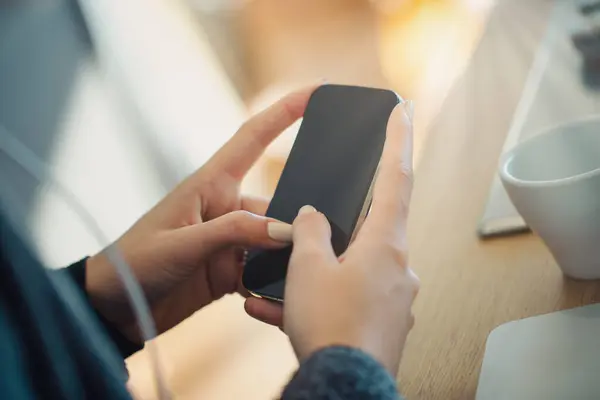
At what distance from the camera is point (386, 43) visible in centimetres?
88

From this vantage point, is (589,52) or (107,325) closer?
(107,325)

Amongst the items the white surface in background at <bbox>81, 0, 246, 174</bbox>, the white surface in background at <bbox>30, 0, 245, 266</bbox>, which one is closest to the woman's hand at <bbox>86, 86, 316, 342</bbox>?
the white surface in background at <bbox>30, 0, 245, 266</bbox>

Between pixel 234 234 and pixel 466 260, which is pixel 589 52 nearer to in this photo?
pixel 466 260

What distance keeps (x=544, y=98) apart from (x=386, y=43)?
339mm

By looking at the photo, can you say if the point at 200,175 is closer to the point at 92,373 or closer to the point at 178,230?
the point at 178,230

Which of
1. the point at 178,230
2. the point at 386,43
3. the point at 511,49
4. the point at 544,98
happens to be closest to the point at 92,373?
the point at 178,230

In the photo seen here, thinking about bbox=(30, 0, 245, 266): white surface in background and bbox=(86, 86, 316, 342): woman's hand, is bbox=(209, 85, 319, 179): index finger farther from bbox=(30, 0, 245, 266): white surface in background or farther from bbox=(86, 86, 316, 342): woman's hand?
bbox=(30, 0, 245, 266): white surface in background

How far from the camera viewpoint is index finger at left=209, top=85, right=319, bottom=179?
52 cm

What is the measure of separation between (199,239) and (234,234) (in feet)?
0.13

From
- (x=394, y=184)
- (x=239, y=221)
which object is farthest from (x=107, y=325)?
(x=394, y=184)

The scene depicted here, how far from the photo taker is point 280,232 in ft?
1.34

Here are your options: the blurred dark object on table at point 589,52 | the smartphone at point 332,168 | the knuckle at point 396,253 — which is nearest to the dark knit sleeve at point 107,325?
the smartphone at point 332,168

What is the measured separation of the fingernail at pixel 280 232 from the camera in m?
0.41

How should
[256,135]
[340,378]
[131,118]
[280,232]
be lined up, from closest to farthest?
[340,378] < [280,232] < [256,135] < [131,118]
